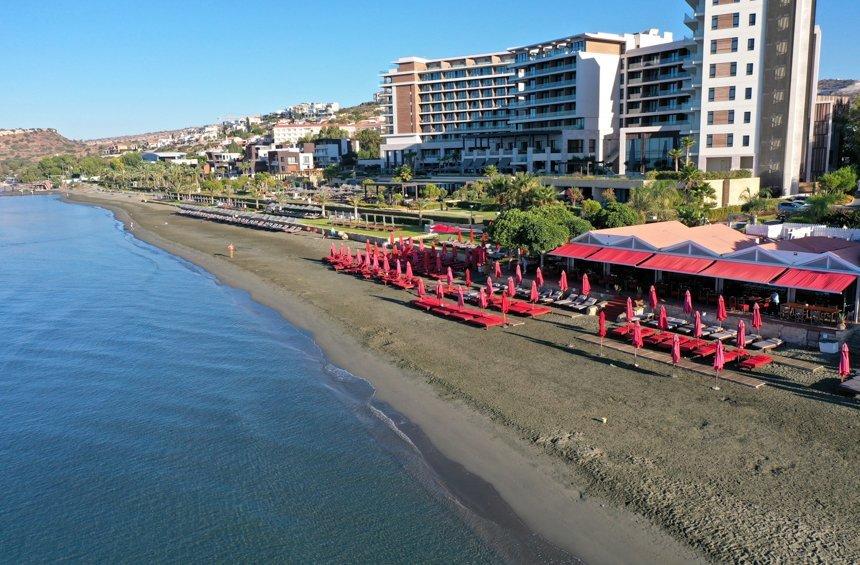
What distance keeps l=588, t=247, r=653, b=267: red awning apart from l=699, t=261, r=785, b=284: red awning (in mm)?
3200

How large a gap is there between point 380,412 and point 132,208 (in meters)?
111

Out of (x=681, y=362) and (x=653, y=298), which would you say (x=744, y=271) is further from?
(x=681, y=362)

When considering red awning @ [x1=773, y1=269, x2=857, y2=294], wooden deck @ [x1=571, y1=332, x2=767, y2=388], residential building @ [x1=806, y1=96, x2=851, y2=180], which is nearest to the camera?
wooden deck @ [x1=571, y1=332, x2=767, y2=388]

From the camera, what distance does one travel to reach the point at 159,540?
15.0 metres

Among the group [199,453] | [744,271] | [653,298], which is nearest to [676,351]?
[653,298]

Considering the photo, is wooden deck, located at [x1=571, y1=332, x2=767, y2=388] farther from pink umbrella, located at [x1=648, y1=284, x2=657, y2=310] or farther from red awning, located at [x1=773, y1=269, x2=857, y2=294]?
red awning, located at [x1=773, y1=269, x2=857, y2=294]

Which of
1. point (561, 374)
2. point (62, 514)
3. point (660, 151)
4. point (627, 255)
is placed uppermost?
point (660, 151)

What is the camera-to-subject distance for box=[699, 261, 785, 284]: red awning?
24422mm

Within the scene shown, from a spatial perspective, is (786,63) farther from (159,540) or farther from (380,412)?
(159,540)

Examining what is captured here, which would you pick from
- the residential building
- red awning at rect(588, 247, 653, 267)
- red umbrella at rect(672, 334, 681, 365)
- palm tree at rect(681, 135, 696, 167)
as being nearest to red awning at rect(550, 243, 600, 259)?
red awning at rect(588, 247, 653, 267)

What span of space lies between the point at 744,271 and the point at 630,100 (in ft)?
207

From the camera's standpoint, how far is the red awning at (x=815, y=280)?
74.2 feet

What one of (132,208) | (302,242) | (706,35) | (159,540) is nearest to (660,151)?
(706,35)

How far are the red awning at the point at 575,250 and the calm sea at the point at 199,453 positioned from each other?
12.9 meters
